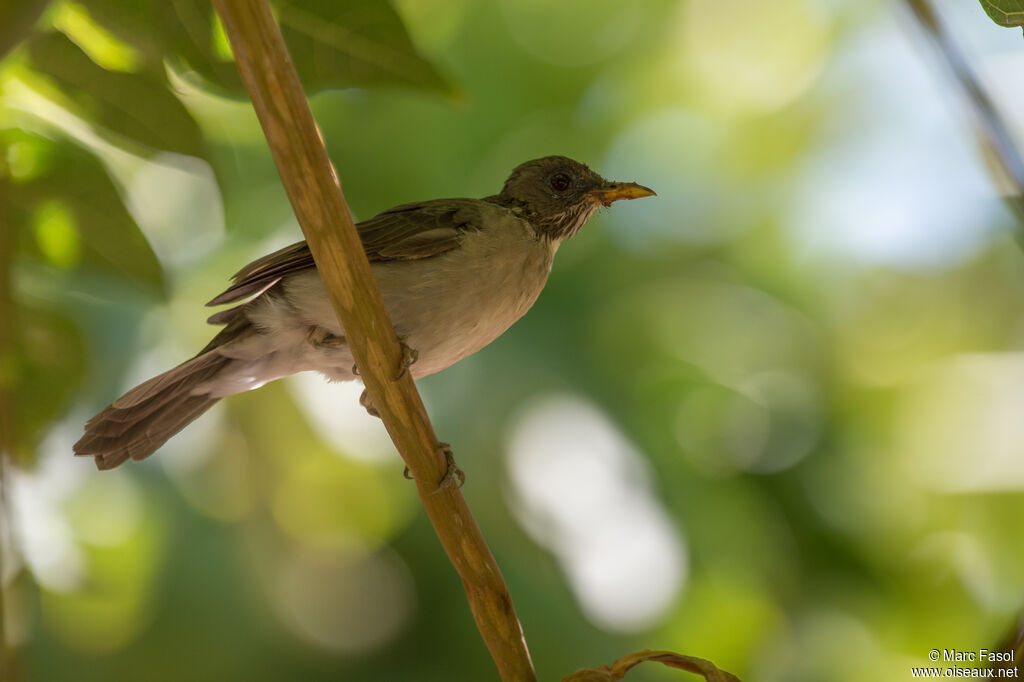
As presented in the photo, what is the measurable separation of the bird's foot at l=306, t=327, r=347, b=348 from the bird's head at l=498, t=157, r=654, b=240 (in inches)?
34.7

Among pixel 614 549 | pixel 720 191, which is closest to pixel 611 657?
pixel 614 549

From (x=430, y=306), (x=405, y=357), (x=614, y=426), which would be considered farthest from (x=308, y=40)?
(x=614, y=426)

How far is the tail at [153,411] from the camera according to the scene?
263 centimetres

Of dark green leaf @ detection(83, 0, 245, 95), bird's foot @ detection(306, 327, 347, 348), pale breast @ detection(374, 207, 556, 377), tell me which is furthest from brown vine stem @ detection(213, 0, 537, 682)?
bird's foot @ detection(306, 327, 347, 348)

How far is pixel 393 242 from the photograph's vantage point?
2.72m

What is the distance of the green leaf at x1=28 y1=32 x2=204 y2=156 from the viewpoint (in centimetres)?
198

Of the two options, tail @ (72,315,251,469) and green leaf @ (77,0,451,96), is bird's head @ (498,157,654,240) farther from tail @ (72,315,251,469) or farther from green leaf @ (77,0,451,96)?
green leaf @ (77,0,451,96)

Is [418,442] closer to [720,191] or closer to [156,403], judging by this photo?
[156,403]

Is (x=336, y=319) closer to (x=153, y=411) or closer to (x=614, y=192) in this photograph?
(x=153, y=411)

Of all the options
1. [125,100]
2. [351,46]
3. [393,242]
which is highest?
[125,100]

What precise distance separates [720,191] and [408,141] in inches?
69.9

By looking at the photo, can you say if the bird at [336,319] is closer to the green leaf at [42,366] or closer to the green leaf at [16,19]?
the green leaf at [42,366]

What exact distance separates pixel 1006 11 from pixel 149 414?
7.62ft

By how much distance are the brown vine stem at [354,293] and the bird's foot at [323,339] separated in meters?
1.10
